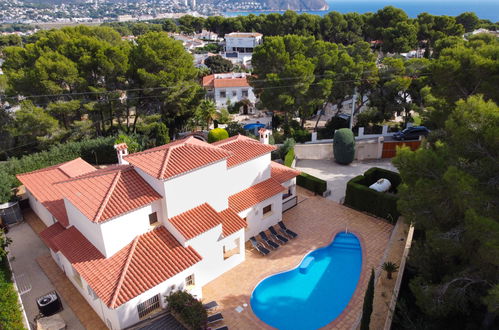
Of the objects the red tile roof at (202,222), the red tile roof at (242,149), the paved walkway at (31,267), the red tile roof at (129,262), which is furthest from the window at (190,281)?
the red tile roof at (242,149)

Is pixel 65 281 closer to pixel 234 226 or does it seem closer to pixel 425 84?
pixel 234 226

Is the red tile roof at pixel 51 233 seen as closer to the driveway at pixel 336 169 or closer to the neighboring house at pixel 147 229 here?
the neighboring house at pixel 147 229

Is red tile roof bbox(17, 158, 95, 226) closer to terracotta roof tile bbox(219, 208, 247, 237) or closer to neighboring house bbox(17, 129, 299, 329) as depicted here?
neighboring house bbox(17, 129, 299, 329)

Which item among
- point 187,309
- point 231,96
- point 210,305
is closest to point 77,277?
point 187,309

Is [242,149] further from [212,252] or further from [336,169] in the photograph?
[336,169]

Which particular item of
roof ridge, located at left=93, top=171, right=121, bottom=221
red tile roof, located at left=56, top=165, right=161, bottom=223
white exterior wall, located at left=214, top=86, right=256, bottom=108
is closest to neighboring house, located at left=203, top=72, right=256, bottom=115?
white exterior wall, located at left=214, top=86, right=256, bottom=108
